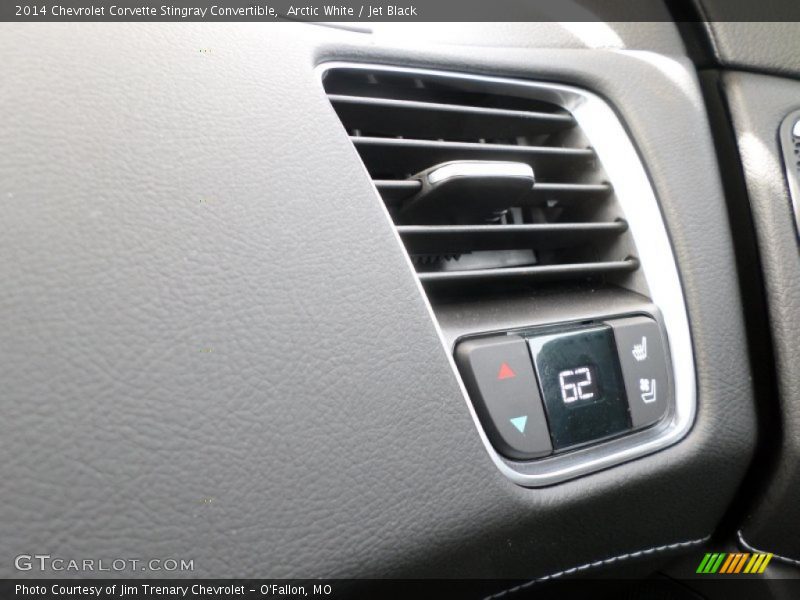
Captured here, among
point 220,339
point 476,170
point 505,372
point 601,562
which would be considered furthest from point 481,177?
point 601,562

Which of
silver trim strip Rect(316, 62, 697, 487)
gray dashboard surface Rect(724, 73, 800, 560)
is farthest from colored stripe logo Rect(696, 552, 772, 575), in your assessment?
silver trim strip Rect(316, 62, 697, 487)

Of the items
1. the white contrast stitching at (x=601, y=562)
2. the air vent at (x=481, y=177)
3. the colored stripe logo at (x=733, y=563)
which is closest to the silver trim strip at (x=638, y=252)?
the air vent at (x=481, y=177)

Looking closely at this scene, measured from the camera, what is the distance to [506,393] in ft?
1.96

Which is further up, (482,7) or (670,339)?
(482,7)

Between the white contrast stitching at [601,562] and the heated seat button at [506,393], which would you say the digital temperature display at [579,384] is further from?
the white contrast stitching at [601,562]

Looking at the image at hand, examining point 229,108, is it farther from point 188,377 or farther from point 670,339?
point 670,339

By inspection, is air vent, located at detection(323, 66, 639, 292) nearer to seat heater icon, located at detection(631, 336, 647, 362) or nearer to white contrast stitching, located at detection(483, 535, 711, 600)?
seat heater icon, located at detection(631, 336, 647, 362)

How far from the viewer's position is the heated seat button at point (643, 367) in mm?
683

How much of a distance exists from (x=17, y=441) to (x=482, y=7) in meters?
0.68

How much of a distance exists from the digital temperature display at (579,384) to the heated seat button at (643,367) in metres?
0.04

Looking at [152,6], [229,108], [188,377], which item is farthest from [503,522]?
[152,6]

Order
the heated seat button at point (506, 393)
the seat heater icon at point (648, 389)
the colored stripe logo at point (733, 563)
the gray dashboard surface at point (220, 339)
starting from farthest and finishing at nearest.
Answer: the colored stripe logo at point (733, 563) → the seat heater icon at point (648, 389) → the heated seat button at point (506, 393) → the gray dashboard surface at point (220, 339)

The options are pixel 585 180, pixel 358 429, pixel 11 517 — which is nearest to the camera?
pixel 11 517

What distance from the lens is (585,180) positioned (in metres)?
0.80
